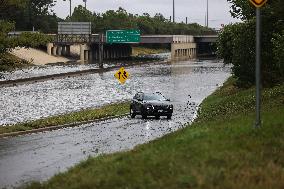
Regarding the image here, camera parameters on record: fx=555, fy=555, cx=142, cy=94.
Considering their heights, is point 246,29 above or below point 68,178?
above

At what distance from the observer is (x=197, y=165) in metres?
10.5

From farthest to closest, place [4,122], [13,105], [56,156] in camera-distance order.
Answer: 1. [13,105]
2. [4,122]
3. [56,156]

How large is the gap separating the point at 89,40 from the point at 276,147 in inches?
4236

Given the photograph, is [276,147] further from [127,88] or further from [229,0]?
[127,88]

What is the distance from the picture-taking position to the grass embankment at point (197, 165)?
9.75 m

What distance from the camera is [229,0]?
37844 millimetres

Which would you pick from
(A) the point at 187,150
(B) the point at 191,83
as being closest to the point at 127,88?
(B) the point at 191,83

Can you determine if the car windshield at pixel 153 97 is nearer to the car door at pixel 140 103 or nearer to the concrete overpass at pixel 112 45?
the car door at pixel 140 103

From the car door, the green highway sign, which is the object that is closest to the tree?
the green highway sign

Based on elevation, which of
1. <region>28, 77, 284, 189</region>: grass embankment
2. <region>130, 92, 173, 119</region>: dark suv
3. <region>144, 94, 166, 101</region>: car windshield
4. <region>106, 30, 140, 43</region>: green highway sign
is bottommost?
<region>130, 92, 173, 119</region>: dark suv

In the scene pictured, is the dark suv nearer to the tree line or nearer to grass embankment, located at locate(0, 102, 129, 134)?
grass embankment, located at locate(0, 102, 129, 134)

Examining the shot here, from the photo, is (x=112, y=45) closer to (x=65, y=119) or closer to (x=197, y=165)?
(x=65, y=119)

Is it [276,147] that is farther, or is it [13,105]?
[13,105]

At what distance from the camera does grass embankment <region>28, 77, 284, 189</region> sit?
975 centimetres
